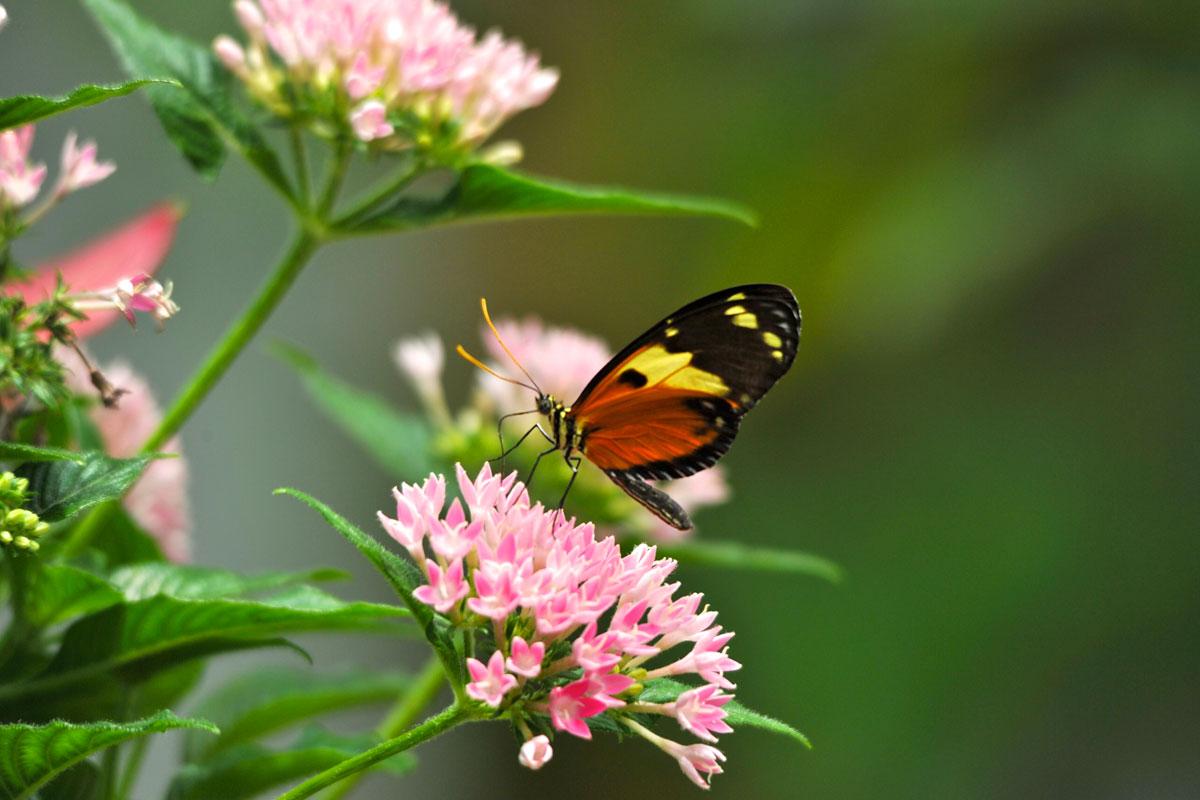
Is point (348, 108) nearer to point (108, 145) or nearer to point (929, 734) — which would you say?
point (108, 145)

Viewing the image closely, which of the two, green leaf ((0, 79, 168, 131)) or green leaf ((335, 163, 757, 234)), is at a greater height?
green leaf ((335, 163, 757, 234))

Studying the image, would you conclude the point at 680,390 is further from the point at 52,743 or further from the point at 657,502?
the point at 52,743

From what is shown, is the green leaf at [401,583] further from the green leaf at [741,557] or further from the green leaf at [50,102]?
the green leaf at [741,557]

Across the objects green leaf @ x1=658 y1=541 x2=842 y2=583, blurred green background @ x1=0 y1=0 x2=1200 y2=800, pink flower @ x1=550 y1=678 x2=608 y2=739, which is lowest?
pink flower @ x1=550 y1=678 x2=608 y2=739

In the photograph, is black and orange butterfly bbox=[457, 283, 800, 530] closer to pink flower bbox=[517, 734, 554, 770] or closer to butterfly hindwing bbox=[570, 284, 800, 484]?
butterfly hindwing bbox=[570, 284, 800, 484]

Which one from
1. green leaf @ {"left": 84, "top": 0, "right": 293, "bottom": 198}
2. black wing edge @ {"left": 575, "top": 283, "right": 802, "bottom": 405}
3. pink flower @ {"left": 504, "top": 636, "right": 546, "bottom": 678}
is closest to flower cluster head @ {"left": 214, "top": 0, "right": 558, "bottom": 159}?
green leaf @ {"left": 84, "top": 0, "right": 293, "bottom": 198}

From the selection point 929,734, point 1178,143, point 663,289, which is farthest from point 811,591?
point 1178,143
